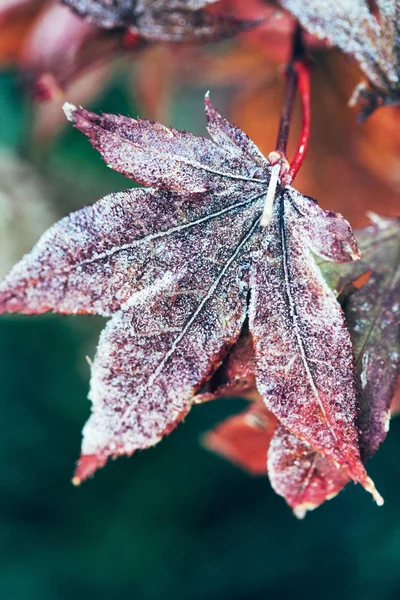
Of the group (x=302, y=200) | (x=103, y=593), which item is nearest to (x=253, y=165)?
(x=302, y=200)

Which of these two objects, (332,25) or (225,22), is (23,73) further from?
(332,25)

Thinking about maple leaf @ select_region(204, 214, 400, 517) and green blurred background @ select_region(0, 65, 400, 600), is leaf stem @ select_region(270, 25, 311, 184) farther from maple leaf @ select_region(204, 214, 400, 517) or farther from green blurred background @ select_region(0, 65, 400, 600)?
green blurred background @ select_region(0, 65, 400, 600)

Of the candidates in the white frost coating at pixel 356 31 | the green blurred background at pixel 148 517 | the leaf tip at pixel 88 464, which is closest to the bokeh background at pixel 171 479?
the green blurred background at pixel 148 517

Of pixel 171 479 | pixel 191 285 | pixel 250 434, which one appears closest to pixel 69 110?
pixel 191 285

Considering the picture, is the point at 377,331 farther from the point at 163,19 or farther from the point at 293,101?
the point at 163,19

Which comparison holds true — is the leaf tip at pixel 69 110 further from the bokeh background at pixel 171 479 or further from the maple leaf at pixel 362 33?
the bokeh background at pixel 171 479

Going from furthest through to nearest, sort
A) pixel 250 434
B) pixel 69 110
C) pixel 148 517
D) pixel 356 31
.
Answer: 1. pixel 148 517
2. pixel 250 434
3. pixel 356 31
4. pixel 69 110
